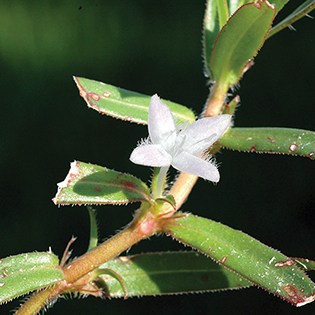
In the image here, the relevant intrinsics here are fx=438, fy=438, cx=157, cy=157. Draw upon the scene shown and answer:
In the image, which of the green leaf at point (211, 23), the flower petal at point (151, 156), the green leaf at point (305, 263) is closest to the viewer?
the flower petal at point (151, 156)

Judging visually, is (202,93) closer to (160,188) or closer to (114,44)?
(114,44)

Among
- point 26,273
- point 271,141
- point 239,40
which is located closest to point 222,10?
point 239,40

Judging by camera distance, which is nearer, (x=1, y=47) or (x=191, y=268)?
(x=191, y=268)

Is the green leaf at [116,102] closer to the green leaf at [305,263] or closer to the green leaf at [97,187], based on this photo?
the green leaf at [97,187]

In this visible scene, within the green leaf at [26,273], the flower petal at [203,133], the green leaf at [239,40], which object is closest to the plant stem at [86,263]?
the green leaf at [26,273]

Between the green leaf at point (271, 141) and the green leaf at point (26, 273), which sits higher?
the green leaf at point (271, 141)

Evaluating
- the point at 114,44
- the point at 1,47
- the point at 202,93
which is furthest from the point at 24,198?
the point at 202,93
